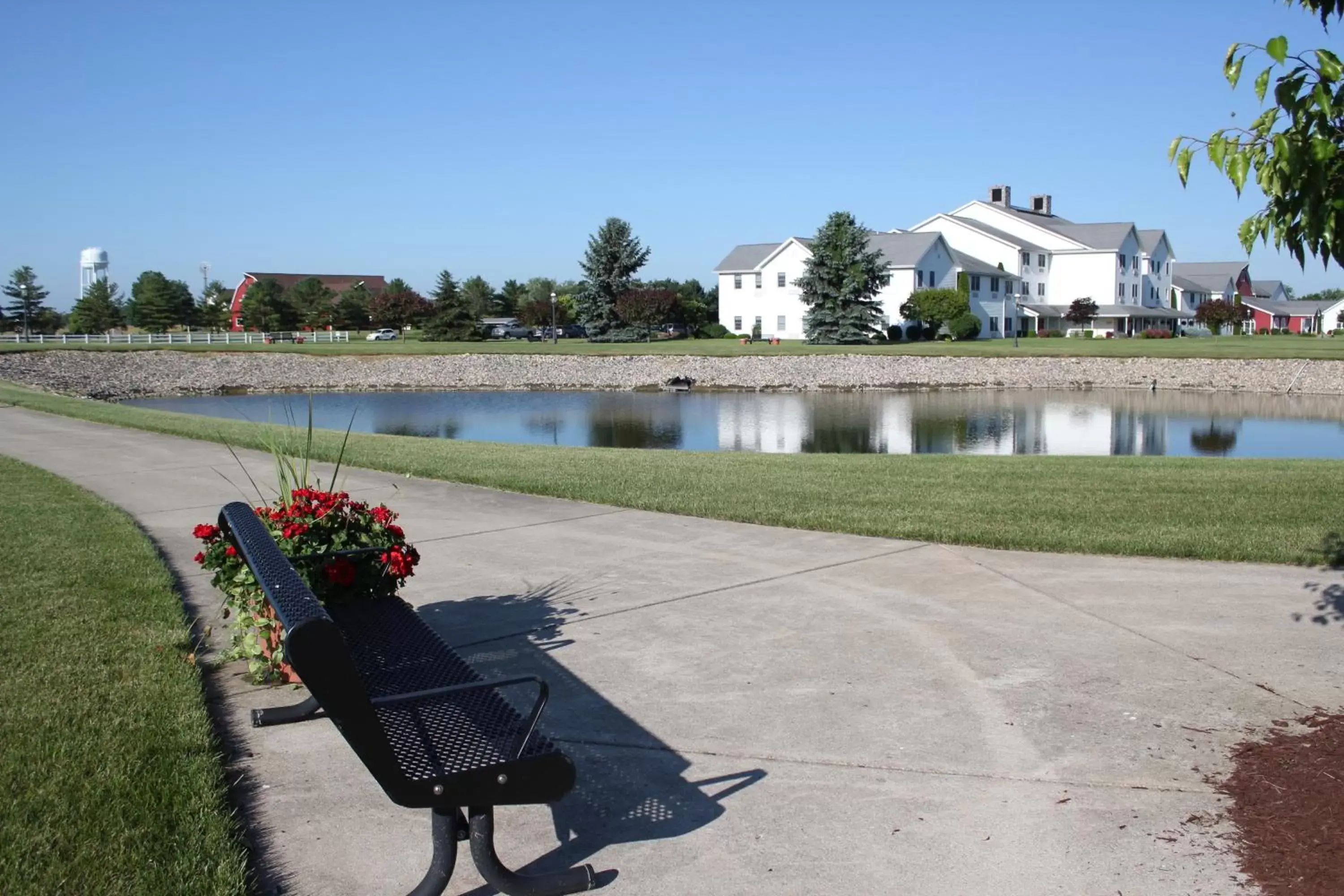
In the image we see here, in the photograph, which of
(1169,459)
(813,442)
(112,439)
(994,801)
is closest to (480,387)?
(813,442)

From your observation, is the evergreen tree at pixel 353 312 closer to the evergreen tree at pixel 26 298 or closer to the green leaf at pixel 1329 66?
the evergreen tree at pixel 26 298

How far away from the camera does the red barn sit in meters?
106

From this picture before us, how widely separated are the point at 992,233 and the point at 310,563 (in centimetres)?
7978

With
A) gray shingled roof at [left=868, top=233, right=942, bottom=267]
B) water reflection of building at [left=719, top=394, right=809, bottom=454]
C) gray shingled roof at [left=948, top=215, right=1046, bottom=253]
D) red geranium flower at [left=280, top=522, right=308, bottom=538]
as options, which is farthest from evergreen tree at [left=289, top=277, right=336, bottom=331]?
red geranium flower at [left=280, top=522, right=308, bottom=538]

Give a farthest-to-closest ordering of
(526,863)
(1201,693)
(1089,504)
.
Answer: (1089,504), (1201,693), (526,863)

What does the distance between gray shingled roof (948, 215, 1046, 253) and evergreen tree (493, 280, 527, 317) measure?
158 feet

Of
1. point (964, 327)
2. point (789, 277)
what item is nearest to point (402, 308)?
point (789, 277)

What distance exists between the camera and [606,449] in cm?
1812

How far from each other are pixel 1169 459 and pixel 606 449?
8429 millimetres

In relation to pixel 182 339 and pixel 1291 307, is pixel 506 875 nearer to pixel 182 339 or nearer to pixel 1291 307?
pixel 182 339

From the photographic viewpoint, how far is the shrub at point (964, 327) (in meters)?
69.3

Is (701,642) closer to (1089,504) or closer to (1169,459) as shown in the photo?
(1089,504)

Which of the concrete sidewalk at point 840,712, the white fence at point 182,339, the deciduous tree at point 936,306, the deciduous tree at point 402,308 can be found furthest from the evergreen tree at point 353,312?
the concrete sidewalk at point 840,712

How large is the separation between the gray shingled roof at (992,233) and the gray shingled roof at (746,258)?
14023 millimetres
